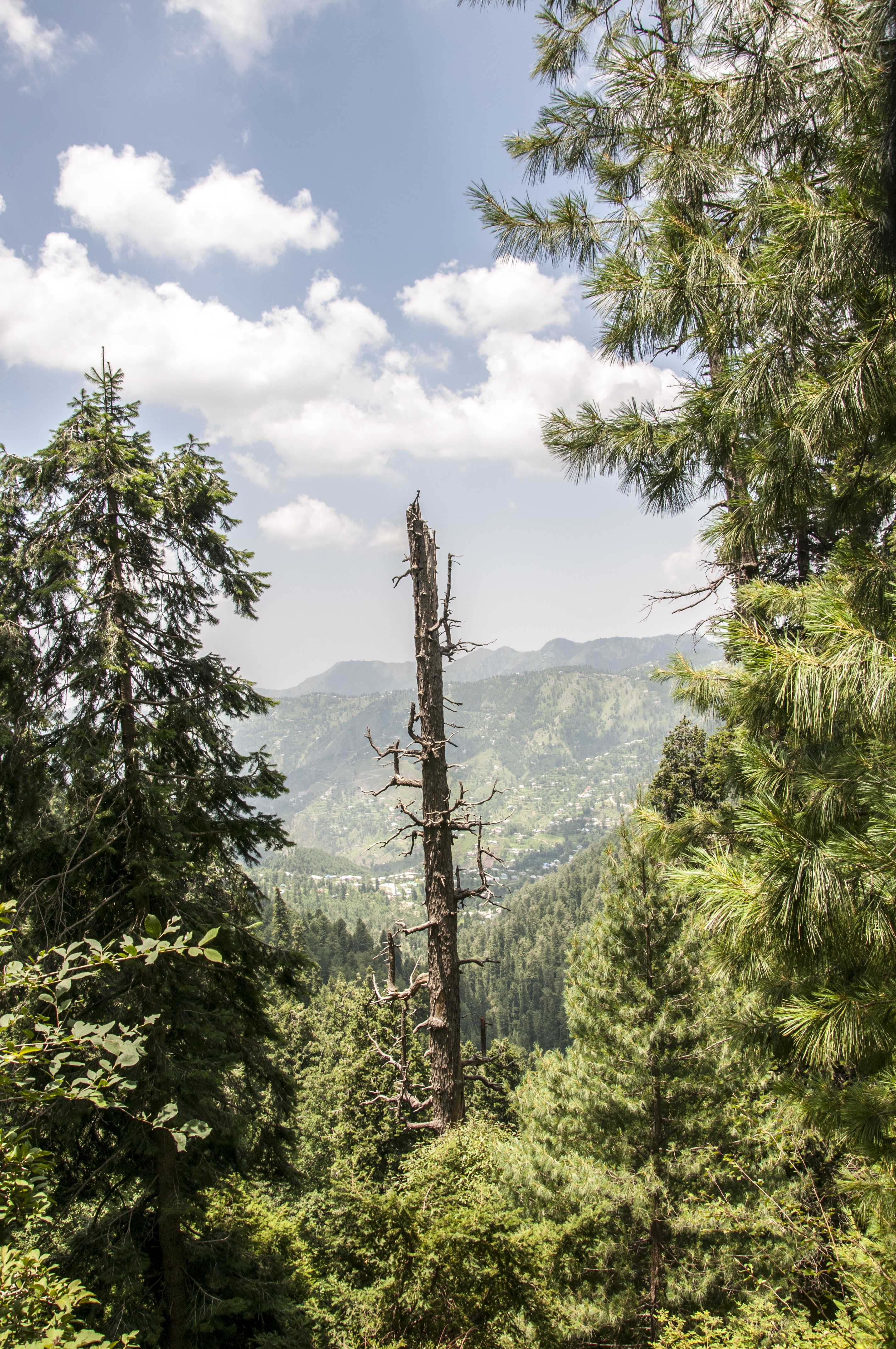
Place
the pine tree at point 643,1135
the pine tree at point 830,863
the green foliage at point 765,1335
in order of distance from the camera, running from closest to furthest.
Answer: the pine tree at point 830,863
the green foliage at point 765,1335
the pine tree at point 643,1135

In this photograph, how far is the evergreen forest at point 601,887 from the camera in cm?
262

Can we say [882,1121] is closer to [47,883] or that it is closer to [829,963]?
[829,963]

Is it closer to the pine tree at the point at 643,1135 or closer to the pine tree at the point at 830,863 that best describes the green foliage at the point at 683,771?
the pine tree at the point at 643,1135

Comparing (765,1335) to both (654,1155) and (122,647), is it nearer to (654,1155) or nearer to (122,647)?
(654,1155)

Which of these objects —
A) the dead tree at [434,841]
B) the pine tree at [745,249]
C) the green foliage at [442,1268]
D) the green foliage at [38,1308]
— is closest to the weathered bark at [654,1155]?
the dead tree at [434,841]

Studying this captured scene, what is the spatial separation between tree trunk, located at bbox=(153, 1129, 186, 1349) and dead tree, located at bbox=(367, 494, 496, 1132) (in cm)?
203

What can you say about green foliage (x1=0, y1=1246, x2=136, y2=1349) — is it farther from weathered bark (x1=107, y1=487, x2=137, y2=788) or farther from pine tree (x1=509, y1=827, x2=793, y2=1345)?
pine tree (x1=509, y1=827, x2=793, y2=1345)

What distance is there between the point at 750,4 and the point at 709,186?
125 cm

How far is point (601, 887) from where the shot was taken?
8734mm

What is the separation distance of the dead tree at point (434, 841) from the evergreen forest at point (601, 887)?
0.05 meters

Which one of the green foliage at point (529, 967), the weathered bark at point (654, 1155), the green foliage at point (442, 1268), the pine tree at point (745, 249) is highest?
the pine tree at point (745, 249)

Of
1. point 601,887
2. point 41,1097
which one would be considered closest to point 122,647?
point 41,1097

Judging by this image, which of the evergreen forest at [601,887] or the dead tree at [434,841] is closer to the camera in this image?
the evergreen forest at [601,887]

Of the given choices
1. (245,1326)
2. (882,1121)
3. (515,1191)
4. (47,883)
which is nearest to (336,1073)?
(515,1191)
